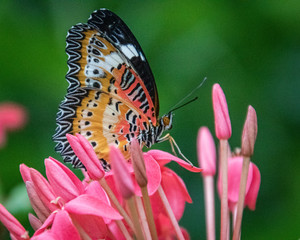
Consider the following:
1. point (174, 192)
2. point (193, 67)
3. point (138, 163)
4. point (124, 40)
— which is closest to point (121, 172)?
point (138, 163)

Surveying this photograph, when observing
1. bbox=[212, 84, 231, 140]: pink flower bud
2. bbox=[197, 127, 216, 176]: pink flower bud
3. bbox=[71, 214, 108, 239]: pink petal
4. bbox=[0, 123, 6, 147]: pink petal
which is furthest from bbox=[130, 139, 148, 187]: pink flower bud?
bbox=[0, 123, 6, 147]: pink petal

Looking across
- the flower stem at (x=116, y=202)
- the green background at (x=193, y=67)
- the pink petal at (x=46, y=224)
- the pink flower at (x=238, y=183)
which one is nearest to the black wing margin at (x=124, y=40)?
the pink flower at (x=238, y=183)

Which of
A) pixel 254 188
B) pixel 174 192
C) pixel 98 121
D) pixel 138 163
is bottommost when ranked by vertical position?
pixel 254 188

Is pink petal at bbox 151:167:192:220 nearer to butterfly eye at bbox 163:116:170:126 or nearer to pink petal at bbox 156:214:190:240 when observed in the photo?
pink petal at bbox 156:214:190:240

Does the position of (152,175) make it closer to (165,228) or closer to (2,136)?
(165,228)

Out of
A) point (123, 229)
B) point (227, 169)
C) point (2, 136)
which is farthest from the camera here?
point (2, 136)

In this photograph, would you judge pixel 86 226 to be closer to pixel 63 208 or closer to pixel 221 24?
pixel 63 208

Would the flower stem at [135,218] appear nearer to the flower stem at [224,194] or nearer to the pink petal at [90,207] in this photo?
the pink petal at [90,207]
